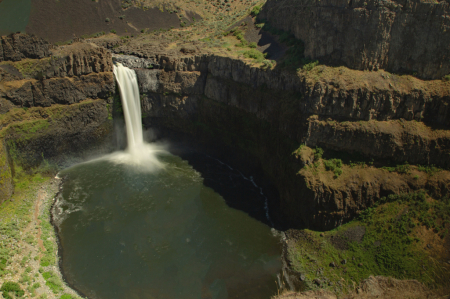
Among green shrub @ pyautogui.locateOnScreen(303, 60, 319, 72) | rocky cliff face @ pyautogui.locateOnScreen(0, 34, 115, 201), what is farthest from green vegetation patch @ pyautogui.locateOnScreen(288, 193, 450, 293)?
rocky cliff face @ pyautogui.locateOnScreen(0, 34, 115, 201)

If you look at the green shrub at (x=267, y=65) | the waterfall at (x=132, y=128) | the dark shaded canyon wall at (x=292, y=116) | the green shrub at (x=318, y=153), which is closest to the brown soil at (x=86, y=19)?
the waterfall at (x=132, y=128)

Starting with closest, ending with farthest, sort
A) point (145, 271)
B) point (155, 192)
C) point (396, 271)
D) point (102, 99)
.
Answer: point (396, 271)
point (145, 271)
point (155, 192)
point (102, 99)

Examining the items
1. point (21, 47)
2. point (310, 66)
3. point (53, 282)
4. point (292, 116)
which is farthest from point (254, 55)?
point (53, 282)

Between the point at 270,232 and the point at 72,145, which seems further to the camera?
the point at 72,145

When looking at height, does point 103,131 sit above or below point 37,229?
above

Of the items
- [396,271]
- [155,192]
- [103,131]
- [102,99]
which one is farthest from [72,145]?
[396,271]

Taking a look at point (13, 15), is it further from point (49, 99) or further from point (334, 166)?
point (334, 166)

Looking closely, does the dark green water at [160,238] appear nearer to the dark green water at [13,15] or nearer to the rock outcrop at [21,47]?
the rock outcrop at [21,47]

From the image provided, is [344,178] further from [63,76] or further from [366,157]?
[63,76]
